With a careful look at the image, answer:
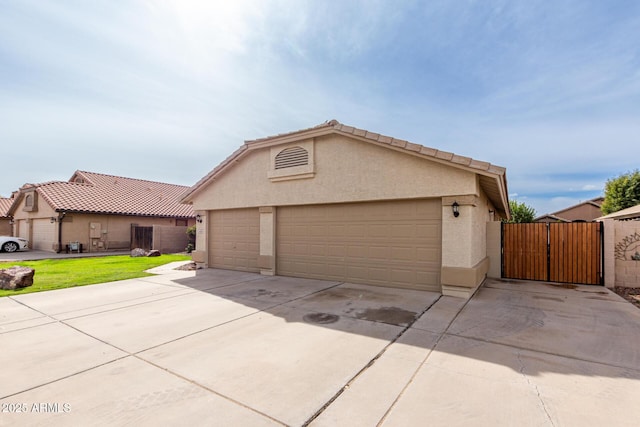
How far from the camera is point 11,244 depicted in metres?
19.8

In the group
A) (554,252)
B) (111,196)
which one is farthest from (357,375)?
(111,196)

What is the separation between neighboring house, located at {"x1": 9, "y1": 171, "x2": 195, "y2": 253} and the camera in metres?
Answer: 19.4

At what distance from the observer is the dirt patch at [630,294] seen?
7039 mm

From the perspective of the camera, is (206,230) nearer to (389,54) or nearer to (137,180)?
(389,54)

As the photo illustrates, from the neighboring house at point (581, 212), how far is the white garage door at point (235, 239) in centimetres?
3937

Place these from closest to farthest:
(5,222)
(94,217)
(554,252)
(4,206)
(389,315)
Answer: (389,315) < (554,252) < (94,217) < (5,222) < (4,206)

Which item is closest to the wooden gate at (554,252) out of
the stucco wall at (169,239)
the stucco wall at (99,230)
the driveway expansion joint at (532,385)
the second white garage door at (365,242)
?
the second white garage door at (365,242)

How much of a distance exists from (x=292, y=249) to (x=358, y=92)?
6.97m

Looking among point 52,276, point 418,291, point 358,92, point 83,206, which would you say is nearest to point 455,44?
point 358,92

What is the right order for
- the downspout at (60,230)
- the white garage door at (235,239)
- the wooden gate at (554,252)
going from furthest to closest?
the downspout at (60,230) < the white garage door at (235,239) < the wooden gate at (554,252)

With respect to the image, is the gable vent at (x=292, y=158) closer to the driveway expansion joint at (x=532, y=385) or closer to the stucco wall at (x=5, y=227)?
the driveway expansion joint at (x=532, y=385)

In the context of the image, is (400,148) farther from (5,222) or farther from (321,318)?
(5,222)

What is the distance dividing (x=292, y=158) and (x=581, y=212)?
157 feet

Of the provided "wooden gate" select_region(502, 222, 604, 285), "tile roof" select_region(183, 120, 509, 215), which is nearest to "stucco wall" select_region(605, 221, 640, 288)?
"wooden gate" select_region(502, 222, 604, 285)
